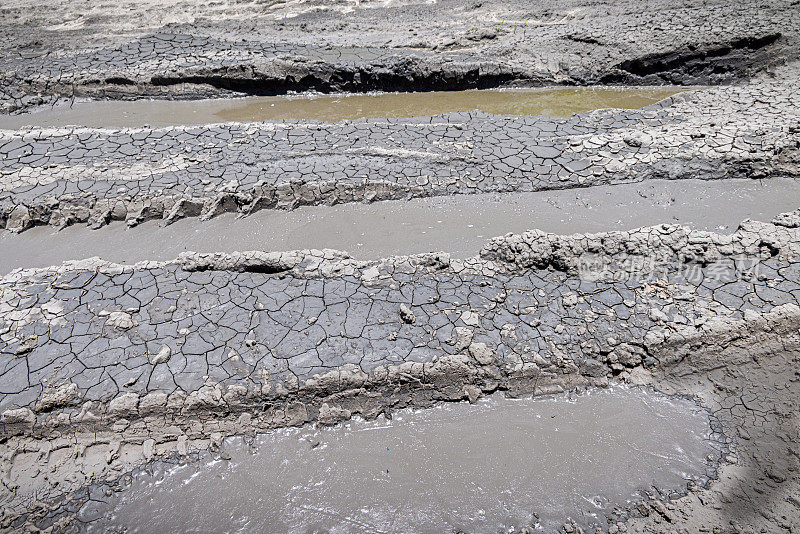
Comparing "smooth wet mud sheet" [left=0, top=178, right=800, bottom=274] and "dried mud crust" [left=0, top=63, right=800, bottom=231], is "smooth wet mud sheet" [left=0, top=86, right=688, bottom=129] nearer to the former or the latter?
"dried mud crust" [left=0, top=63, right=800, bottom=231]

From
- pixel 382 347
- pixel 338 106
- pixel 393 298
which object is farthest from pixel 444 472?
pixel 338 106

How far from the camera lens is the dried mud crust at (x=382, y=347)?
2.85 meters

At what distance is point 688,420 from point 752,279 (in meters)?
1.18

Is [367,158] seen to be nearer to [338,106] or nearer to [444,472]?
[338,106]

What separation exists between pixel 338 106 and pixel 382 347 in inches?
180

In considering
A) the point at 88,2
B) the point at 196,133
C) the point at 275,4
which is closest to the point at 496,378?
the point at 196,133

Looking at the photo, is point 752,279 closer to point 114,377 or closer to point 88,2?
point 114,377

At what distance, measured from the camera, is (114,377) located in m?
3.03

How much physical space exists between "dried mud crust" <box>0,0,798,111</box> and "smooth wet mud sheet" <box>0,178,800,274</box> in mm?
2696

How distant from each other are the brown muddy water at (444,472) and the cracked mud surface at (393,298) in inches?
3.4

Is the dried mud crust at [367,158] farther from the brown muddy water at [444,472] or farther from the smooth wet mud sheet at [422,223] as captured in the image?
the brown muddy water at [444,472]

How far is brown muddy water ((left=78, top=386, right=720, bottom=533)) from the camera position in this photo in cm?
263

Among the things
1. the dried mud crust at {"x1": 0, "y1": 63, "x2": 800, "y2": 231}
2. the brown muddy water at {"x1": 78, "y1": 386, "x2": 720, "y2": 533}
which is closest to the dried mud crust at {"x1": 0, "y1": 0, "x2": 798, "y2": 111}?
the dried mud crust at {"x1": 0, "y1": 63, "x2": 800, "y2": 231}

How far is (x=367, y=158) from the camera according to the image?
197 inches
